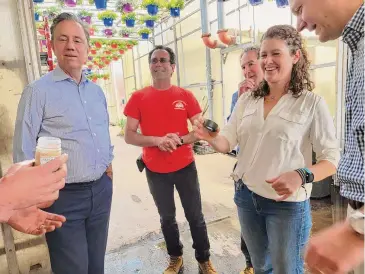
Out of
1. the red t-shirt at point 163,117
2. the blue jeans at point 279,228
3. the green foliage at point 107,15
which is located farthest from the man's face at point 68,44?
the green foliage at point 107,15

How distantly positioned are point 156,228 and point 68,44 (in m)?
2.14

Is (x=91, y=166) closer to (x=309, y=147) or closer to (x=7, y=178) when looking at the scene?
(x=7, y=178)

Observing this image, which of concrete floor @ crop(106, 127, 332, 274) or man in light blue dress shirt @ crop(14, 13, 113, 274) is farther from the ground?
man in light blue dress shirt @ crop(14, 13, 113, 274)

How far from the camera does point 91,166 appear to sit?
1.60 metres

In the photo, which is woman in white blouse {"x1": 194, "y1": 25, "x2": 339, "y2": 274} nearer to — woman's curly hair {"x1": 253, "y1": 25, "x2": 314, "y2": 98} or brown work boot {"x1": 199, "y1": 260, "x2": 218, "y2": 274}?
woman's curly hair {"x1": 253, "y1": 25, "x2": 314, "y2": 98}

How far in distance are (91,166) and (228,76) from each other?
542 cm

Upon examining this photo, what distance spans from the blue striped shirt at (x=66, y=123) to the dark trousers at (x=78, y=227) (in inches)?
3.1

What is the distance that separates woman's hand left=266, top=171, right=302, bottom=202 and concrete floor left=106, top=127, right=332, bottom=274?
4.46ft

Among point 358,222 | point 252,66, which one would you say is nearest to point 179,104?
point 252,66

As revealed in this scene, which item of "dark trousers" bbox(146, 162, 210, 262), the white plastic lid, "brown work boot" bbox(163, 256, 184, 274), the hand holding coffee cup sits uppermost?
the white plastic lid

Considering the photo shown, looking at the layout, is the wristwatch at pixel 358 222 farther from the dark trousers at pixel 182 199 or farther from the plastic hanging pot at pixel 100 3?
the plastic hanging pot at pixel 100 3

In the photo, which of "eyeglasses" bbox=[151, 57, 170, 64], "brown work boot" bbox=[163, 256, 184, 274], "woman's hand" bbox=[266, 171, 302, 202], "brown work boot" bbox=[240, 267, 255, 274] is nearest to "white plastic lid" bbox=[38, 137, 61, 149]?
"woman's hand" bbox=[266, 171, 302, 202]

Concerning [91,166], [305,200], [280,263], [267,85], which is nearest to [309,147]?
[305,200]

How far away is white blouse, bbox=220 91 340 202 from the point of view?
52.8 inches
